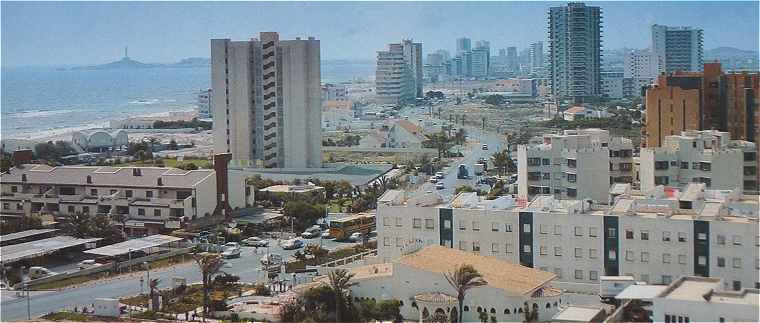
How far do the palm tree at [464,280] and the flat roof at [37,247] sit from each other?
5.13 meters

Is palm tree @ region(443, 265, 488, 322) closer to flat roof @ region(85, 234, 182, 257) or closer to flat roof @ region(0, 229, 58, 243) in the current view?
flat roof @ region(85, 234, 182, 257)

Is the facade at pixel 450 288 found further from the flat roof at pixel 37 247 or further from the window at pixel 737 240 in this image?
the flat roof at pixel 37 247

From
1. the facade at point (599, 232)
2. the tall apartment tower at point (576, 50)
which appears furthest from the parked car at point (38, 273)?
the tall apartment tower at point (576, 50)

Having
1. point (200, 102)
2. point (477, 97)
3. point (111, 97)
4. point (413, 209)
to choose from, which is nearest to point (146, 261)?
point (413, 209)

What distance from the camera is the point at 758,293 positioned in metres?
6.85

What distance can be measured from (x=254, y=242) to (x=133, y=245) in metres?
1.51

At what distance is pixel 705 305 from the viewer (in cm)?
653

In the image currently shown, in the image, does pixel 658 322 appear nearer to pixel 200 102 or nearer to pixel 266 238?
pixel 266 238

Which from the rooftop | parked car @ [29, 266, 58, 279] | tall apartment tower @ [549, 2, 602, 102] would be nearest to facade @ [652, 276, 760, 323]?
the rooftop

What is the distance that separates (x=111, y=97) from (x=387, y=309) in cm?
4702

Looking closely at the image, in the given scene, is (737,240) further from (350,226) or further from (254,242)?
(254,242)

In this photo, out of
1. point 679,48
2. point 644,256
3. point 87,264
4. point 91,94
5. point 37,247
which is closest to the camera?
point 644,256

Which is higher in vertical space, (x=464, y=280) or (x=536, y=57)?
(x=536, y=57)

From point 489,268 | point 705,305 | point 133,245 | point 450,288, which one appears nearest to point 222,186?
point 133,245
